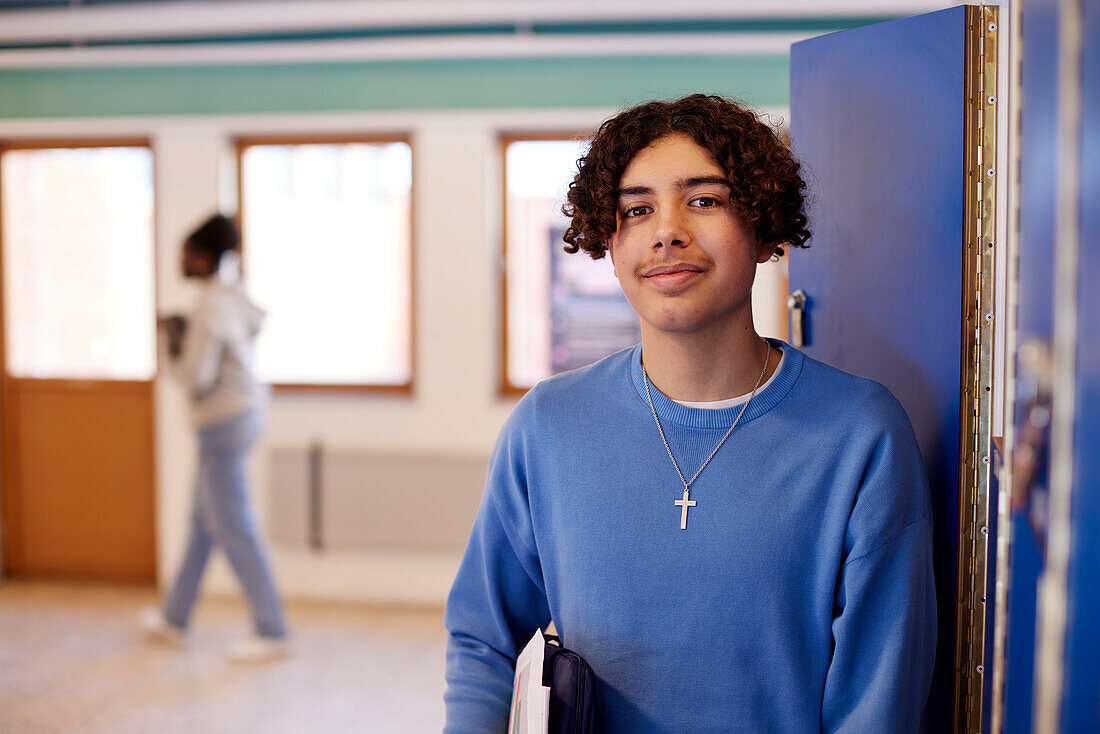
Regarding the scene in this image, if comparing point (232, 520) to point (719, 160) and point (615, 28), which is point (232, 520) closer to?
point (615, 28)

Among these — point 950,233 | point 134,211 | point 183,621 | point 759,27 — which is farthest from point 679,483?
point 134,211

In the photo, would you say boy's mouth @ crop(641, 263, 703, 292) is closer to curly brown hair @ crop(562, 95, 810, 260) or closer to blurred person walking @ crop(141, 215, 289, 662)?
curly brown hair @ crop(562, 95, 810, 260)

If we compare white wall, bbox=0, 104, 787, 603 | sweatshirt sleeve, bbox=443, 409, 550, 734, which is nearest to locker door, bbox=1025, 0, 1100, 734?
sweatshirt sleeve, bbox=443, 409, 550, 734

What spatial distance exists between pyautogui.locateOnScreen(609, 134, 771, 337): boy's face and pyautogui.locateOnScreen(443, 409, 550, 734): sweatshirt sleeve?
319 mm

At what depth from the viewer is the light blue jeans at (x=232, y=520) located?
3523 millimetres

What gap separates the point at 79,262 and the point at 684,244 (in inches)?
170

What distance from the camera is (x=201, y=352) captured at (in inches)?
135

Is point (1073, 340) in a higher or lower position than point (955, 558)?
higher

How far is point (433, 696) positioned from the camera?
10.8 ft

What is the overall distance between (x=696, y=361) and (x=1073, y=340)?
65 cm

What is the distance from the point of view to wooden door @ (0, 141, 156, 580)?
15.1 feet

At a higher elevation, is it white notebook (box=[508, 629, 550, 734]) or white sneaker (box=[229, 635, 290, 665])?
white notebook (box=[508, 629, 550, 734])

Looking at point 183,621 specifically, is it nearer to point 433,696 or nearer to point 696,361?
point 433,696

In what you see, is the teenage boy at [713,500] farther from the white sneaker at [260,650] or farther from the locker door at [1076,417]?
the white sneaker at [260,650]
